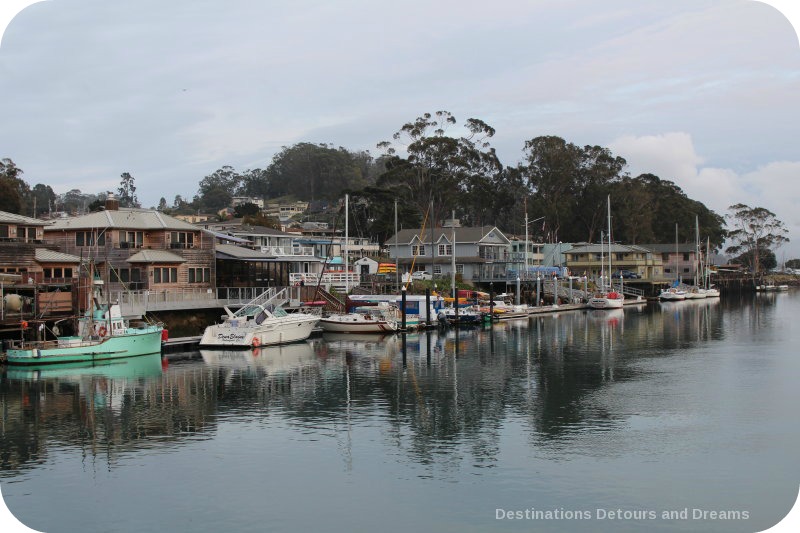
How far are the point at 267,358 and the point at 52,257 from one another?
51.5ft

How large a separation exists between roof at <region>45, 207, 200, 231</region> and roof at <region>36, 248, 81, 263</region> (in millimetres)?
3759

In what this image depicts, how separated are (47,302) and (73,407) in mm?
14693

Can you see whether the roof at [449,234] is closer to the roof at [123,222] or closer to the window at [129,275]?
the roof at [123,222]

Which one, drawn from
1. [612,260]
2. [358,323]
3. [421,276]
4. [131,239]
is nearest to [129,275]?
[131,239]

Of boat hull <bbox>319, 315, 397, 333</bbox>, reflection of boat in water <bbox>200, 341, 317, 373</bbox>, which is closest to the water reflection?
reflection of boat in water <bbox>200, 341, 317, 373</bbox>

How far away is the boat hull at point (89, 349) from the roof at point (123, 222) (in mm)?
12941

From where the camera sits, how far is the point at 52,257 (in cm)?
5053

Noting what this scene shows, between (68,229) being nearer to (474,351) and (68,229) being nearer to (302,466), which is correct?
(474,351)

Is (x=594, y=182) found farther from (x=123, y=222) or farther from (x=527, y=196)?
(x=123, y=222)

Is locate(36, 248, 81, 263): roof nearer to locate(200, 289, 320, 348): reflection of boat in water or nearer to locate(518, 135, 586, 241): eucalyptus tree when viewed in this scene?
locate(200, 289, 320, 348): reflection of boat in water

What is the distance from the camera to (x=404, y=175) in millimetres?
109562

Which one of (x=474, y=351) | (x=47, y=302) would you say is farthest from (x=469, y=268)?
(x=47, y=302)

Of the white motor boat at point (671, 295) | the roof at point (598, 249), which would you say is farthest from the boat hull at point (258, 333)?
Result: the roof at point (598, 249)

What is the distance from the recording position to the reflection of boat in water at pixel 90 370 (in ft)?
128
